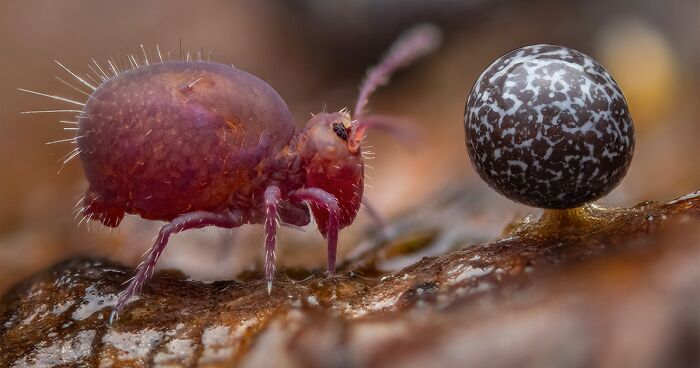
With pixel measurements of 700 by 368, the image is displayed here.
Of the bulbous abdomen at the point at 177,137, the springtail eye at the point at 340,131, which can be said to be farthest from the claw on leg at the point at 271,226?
the springtail eye at the point at 340,131

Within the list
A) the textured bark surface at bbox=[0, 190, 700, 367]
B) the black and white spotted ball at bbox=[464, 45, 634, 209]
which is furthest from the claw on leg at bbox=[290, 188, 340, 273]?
the black and white spotted ball at bbox=[464, 45, 634, 209]

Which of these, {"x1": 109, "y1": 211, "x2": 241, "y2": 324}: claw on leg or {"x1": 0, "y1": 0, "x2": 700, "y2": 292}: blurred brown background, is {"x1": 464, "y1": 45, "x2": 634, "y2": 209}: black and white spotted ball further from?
{"x1": 0, "y1": 0, "x2": 700, "y2": 292}: blurred brown background

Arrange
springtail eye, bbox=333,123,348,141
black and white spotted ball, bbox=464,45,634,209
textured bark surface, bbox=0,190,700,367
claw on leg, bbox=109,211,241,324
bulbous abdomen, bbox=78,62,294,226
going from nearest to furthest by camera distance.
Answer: textured bark surface, bbox=0,190,700,367
black and white spotted ball, bbox=464,45,634,209
claw on leg, bbox=109,211,241,324
bulbous abdomen, bbox=78,62,294,226
springtail eye, bbox=333,123,348,141

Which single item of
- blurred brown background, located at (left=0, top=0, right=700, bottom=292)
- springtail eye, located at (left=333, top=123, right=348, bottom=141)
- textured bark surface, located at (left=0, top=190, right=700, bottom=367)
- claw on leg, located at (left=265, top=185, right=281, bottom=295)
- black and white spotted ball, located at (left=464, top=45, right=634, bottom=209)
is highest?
blurred brown background, located at (left=0, top=0, right=700, bottom=292)

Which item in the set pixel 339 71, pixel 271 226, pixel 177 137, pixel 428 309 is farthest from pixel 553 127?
pixel 339 71

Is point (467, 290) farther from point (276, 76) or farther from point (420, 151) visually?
point (276, 76)

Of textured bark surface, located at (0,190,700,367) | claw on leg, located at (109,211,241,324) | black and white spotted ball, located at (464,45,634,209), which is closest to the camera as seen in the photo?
textured bark surface, located at (0,190,700,367)

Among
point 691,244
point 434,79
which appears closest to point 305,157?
point 691,244
